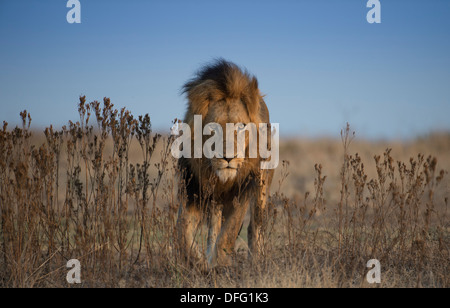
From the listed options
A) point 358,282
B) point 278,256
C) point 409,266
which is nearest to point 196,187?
point 278,256

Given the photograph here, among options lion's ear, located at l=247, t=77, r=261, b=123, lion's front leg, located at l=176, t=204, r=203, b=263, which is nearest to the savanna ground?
lion's front leg, located at l=176, t=204, r=203, b=263

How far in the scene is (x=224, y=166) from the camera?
4.77 meters

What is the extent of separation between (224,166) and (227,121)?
52cm

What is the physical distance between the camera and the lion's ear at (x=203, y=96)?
5116mm

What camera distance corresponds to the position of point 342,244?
470cm

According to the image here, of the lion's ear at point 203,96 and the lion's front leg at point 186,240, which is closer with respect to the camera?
the lion's front leg at point 186,240

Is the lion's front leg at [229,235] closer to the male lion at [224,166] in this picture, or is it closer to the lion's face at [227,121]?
the male lion at [224,166]

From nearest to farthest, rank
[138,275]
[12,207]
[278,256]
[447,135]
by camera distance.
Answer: [12,207] → [138,275] → [278,256] → [447,135]

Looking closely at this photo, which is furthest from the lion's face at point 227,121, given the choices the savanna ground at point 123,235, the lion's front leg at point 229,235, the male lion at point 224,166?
the savanna ground at point 123,235

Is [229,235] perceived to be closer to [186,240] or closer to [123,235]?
[186,240]

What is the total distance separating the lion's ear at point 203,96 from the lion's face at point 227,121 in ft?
0.25

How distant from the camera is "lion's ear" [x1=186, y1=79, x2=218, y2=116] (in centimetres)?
512
